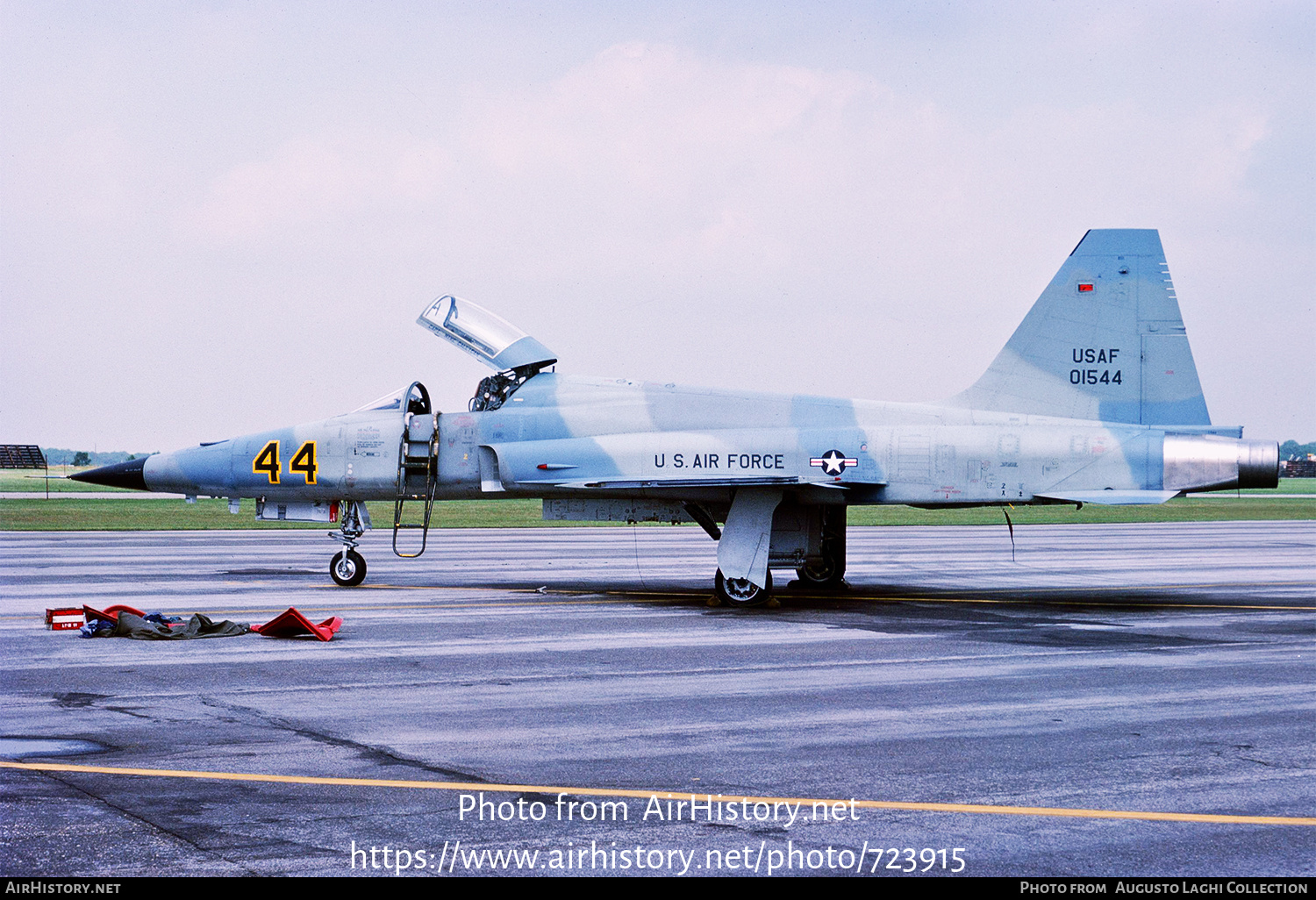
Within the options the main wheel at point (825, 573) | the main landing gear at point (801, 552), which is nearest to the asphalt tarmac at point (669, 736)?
the main landing gear at point (801, 552)

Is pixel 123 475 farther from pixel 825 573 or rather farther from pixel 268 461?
pixel 825 573

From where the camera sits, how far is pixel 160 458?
66.3 ft

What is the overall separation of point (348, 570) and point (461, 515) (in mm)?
29544

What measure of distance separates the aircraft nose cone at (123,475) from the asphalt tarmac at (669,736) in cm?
193

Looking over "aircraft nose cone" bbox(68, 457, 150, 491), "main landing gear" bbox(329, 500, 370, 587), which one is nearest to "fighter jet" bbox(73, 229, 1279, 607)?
"main landing gear" bbox(329, 500, 370, 587)

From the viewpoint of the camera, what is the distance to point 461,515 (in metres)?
49.5

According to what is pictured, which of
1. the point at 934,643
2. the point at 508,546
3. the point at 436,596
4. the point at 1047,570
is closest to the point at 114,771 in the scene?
the point at 934,643

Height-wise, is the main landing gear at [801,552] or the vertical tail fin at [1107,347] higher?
the vertical tail fin at [1107,347]

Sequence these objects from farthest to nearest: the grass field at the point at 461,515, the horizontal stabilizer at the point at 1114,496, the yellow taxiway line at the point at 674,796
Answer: the grass field at the point at 461,515, the horizontal stabilizer at the point at 1114,496, the yellow taxiway line at the point at 674,796

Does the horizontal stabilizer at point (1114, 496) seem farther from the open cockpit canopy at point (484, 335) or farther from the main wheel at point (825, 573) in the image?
the open cockpit canopy at point (484, 335)

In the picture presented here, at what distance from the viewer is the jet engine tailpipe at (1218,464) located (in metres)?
16.8
